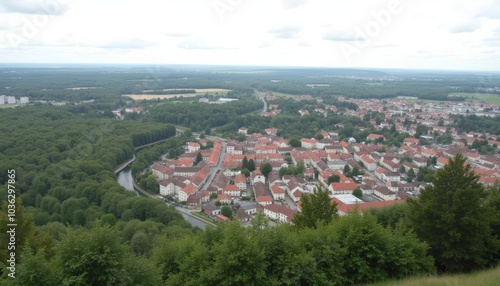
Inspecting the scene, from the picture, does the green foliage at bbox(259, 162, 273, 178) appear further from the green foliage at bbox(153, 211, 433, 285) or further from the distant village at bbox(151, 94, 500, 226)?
the green foliage at bbox(153, 211, 433, 285)

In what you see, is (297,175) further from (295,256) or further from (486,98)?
(486,98)

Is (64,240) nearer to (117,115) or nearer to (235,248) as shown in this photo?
(235,248)

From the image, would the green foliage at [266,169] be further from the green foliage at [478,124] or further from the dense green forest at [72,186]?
the green foliage at [478,124]

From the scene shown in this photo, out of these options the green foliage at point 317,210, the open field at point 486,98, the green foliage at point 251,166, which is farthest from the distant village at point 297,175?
the open field at point 486,98

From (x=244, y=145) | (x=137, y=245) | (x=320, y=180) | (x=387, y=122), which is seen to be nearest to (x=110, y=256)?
(x=137, y=245)

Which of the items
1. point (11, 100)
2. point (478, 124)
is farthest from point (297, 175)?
point (11, 100)
